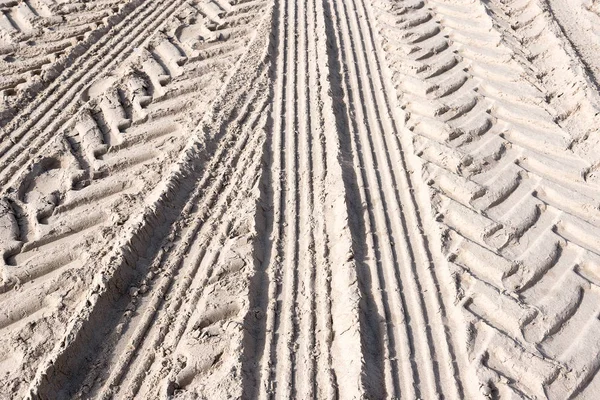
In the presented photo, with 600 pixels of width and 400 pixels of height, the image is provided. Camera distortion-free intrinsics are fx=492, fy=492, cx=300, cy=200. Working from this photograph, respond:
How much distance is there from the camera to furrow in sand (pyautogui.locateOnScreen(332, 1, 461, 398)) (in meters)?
2.54

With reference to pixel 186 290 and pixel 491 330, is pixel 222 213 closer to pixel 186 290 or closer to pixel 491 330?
pixel 186 290

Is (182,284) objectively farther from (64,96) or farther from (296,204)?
(64,96)

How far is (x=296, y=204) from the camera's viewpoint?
3361 millimetres

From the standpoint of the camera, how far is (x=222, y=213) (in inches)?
129

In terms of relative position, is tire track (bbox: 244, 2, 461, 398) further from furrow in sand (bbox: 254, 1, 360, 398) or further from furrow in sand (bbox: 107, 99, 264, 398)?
furrow in sand (bbox: 107, 99, 264, 398)

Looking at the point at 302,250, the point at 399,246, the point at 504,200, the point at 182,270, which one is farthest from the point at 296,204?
the point at 504,200

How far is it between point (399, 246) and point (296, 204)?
751 millimetres

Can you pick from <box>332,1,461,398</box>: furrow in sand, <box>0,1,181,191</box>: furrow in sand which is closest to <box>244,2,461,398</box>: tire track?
<box>332,1,461,398</box>: furrow in sand

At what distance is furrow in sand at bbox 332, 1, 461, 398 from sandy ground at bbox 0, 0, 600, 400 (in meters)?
0.01

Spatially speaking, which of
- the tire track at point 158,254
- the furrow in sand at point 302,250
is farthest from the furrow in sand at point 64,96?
the furrow in sand at point 302,250

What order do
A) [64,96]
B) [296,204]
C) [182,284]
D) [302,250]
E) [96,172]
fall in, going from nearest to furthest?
[182,284]
[302,250]
[296,204]
[96,172]
[64,96]

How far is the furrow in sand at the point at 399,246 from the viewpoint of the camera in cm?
254

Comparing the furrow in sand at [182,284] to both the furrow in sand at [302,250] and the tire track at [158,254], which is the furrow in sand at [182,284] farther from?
the furrow in sand at [302,250]

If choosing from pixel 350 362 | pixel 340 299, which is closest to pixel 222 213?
pixel 340 299
